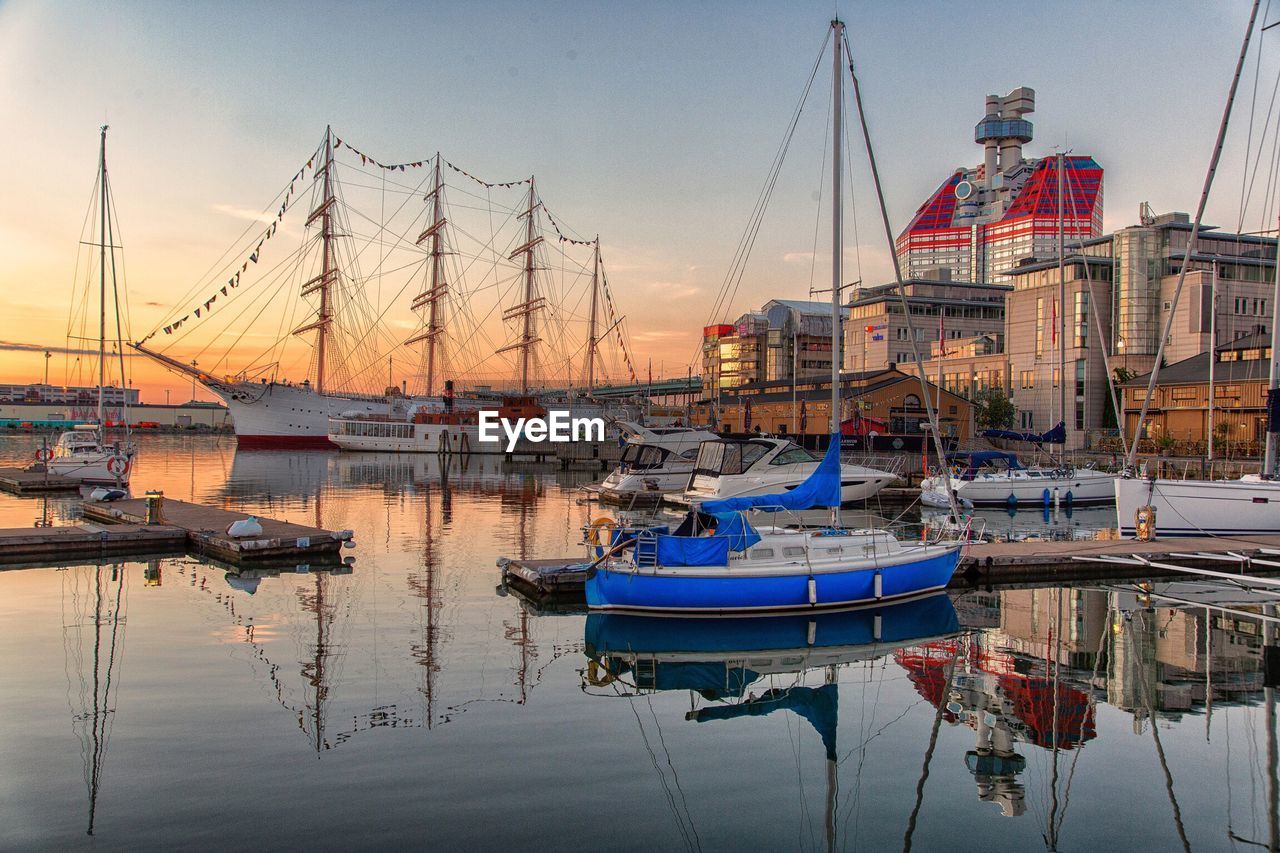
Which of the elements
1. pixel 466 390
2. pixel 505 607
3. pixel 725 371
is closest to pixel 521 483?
pixel 505 607

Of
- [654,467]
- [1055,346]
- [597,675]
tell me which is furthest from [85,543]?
[1055,346]

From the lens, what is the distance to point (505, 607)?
21172 millimetres

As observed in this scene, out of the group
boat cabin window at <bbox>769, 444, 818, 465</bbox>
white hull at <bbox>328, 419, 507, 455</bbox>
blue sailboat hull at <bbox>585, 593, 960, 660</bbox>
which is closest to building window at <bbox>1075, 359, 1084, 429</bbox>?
boat cabin window at <bbox>769, 444, 818, 465</bbox>

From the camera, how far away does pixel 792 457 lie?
4162 cm

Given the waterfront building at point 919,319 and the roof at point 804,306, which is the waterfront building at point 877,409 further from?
the roof at point 804,306

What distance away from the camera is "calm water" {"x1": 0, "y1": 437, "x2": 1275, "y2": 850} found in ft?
32.9

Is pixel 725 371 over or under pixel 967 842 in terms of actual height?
over

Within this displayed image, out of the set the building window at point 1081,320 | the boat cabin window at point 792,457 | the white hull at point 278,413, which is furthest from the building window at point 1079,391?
the white hull at point 278,413

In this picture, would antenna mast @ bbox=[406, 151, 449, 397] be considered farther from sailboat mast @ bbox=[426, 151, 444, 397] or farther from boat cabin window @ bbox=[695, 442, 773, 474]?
boat cabin window @ bbox=[695, 442, 773, 474]

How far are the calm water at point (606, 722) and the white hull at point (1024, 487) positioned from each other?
862 inches

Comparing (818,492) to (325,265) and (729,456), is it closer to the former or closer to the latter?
(729,456)

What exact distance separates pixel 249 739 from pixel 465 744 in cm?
296

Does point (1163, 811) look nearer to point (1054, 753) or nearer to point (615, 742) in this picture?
point (1054, 753)

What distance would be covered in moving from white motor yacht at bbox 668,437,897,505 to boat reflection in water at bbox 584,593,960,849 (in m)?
17.0
